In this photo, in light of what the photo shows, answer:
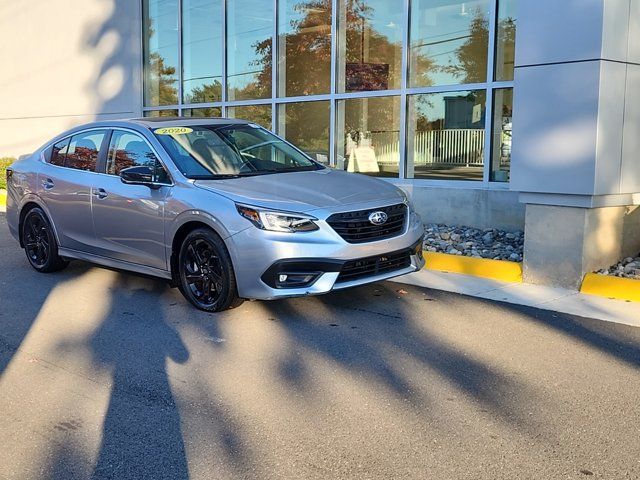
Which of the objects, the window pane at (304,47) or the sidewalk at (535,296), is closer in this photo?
the sidewalk at (535,296)

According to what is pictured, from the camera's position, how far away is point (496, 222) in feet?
31.3

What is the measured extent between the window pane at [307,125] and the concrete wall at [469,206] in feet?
7.47

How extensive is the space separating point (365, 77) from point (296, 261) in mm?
6979

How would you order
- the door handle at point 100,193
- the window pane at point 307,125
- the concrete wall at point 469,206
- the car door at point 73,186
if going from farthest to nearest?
the window pane at point 307,125, the concrete wall at point 469,206, the car door at point 73,186, the door handle at point 100,193

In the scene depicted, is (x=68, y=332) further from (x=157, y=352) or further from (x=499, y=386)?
(x=499, y=386)

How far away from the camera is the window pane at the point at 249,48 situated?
1356cm

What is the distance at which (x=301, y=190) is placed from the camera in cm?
595

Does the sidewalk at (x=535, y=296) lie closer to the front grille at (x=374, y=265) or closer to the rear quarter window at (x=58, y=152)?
the front grille at (x=374, y=265)

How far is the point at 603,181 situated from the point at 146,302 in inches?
175

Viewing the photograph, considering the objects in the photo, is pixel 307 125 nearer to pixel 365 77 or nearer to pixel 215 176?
pixel 365 77

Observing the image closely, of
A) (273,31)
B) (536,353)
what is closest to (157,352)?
(536,353)

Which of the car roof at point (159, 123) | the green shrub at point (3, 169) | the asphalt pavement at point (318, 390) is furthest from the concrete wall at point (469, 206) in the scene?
the green shrub at point (3, 169)

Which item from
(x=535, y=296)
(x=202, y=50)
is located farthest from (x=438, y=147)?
(x=202, y=50)

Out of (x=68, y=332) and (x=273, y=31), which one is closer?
(x=68, y=332)
